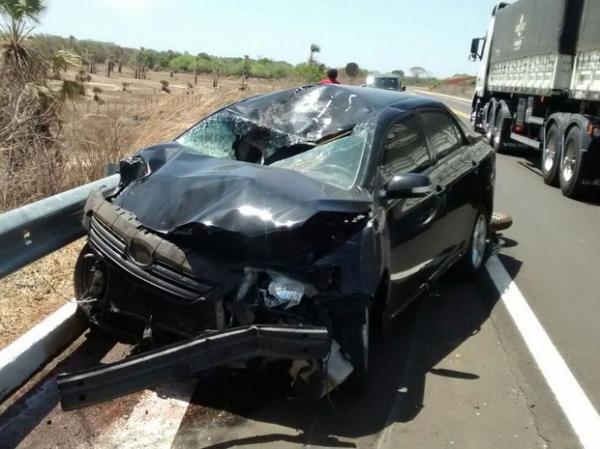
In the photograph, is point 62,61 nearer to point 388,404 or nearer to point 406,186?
point 406,186

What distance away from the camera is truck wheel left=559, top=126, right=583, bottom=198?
415 inches

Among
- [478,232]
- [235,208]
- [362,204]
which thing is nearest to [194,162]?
[235,208]

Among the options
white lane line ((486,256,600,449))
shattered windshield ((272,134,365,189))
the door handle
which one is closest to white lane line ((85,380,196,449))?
shattered windshield ((272,134,365,189))

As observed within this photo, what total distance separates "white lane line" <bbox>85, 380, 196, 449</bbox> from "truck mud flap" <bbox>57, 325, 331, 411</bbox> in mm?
379

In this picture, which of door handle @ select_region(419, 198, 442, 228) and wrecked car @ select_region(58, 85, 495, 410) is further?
door handle @ select_region(419, 198, 442, 228)

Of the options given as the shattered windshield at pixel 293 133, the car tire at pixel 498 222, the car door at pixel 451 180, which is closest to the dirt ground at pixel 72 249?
the shattered windshield at pixel 293 133

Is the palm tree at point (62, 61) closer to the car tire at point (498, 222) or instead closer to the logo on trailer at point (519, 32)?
the car tire at point (498, 222)

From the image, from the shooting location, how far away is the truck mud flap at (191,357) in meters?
3.00

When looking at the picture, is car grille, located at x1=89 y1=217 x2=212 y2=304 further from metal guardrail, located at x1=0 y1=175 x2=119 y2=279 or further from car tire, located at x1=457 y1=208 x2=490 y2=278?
car tire, located at x1=457 y1=208 x2=490 y2=278

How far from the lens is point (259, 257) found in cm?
344

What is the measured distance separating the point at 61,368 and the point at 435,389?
2310mm

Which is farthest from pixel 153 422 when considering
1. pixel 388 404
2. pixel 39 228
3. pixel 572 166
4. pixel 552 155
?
pixel 552 155

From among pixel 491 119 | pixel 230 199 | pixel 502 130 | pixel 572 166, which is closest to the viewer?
pixel 230 199

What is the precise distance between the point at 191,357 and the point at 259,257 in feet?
2.11
